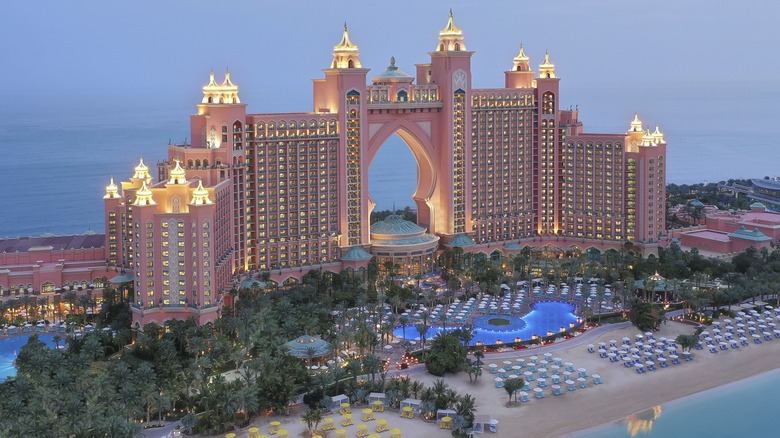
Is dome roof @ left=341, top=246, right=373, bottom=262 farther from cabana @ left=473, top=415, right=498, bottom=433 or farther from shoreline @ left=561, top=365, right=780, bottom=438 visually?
shoreline @ left=561, top=365, right=780, bottom=438

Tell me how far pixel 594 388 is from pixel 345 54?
1789 inches

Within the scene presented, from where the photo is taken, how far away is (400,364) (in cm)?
7150

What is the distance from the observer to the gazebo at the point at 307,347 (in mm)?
70500

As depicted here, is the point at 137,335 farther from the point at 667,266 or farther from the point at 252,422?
the point at 667,266

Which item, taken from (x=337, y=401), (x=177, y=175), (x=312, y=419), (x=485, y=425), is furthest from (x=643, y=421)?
(x=177, y=175)

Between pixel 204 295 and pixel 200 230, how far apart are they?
540 cm

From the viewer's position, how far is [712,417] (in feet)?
213

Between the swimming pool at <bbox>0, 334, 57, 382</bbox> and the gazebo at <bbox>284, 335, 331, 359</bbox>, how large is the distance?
20.6 m

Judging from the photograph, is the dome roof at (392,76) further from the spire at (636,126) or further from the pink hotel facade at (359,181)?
the spire at (636,126)

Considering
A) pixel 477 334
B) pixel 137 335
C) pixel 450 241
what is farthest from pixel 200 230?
pixel 450 241

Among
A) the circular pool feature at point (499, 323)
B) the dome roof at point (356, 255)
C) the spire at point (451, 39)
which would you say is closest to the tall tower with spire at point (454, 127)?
the spire at point (451, 39)

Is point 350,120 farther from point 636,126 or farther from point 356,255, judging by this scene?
point 636,126

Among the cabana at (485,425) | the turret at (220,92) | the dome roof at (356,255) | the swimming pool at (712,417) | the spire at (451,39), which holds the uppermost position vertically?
the spire at (451,39)

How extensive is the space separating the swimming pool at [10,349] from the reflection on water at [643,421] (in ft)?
144
